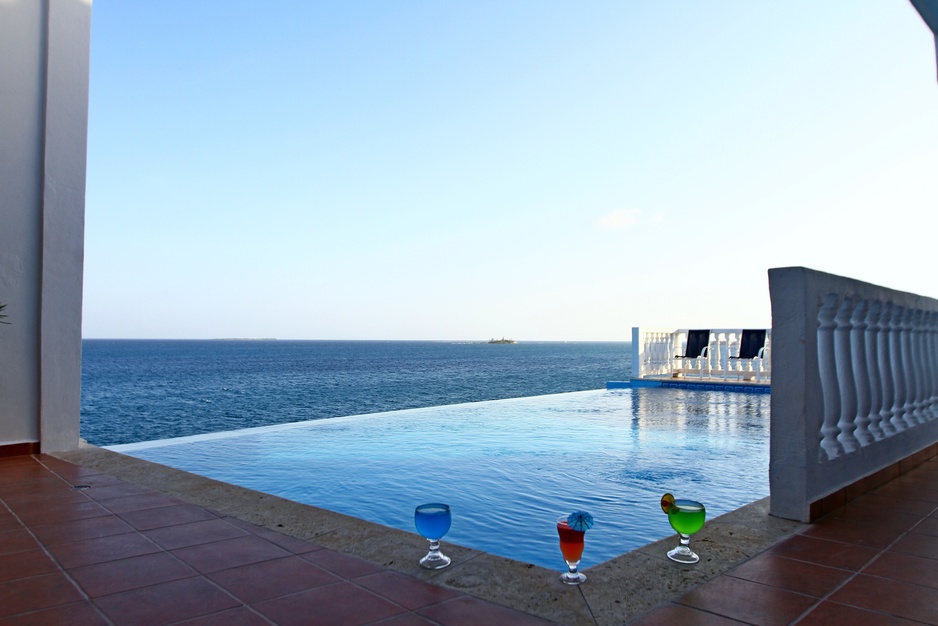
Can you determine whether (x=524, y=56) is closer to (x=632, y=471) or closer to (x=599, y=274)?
(x=632, y=471)

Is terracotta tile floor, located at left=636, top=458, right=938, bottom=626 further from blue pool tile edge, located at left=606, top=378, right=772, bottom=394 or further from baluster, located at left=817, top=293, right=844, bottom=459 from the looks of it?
blue pool tile edge, located at left=606, top=378, right=772, bottom=394

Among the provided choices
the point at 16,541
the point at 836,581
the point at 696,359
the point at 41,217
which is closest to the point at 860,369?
the point at 836,581

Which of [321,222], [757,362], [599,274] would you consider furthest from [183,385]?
[757,362]

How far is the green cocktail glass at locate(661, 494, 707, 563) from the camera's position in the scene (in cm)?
203

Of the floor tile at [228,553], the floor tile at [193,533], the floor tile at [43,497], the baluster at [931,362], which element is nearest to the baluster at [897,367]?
the baluster at [931,362]

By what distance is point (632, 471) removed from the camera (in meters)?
3.87

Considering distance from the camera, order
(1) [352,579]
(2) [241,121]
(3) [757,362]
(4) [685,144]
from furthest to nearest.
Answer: (2) [241,121] → (4) [685,144] → (3) [757,362] → (1) [352,579]

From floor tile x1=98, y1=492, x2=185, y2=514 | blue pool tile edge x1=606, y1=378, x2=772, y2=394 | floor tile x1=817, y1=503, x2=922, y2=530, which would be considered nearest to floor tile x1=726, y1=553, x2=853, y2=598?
floor tile x1=817, y1=503, x2=922, y2=530

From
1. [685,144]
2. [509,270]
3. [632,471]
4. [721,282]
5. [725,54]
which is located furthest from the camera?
[509,270]

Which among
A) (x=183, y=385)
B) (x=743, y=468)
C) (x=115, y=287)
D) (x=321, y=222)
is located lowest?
(x=183, y=385)

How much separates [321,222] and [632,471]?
24.0 m

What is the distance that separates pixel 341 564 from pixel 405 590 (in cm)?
36

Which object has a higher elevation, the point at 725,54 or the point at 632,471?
the point at 725,54

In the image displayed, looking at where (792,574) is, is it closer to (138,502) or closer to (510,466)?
(510,466)
